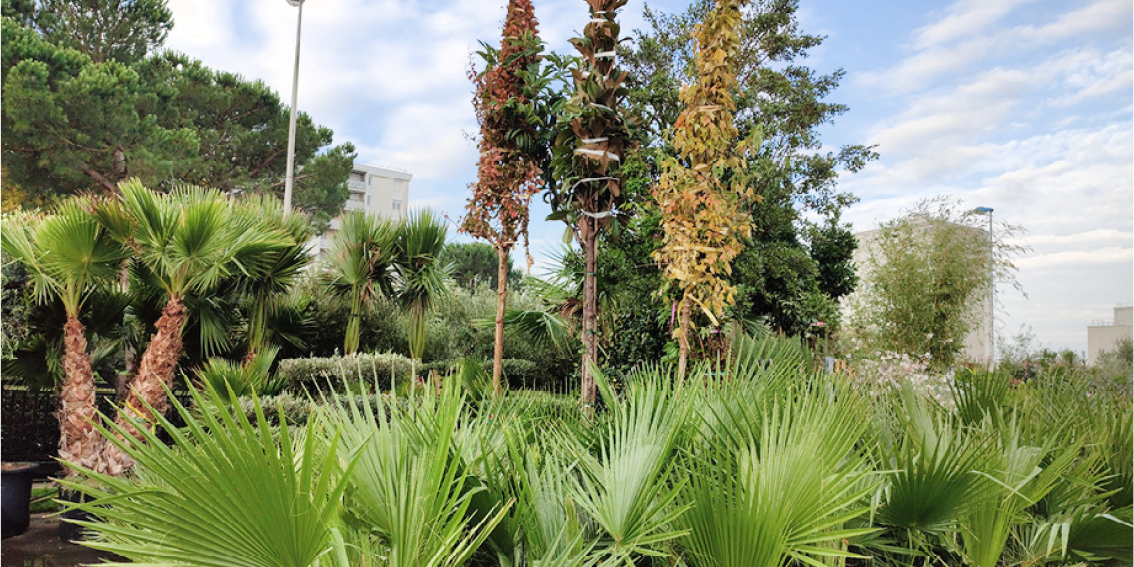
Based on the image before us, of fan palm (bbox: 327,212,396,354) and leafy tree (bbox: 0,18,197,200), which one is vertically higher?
leafy tree (bbox: 0,18,197,200)

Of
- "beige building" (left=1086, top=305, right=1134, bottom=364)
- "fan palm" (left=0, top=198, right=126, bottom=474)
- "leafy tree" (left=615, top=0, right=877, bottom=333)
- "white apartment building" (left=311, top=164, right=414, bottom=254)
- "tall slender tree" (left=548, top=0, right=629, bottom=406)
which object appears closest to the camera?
"tall slender tree" (left=548, top=0, right=629, bottom=406)

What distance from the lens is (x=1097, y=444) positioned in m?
2.10

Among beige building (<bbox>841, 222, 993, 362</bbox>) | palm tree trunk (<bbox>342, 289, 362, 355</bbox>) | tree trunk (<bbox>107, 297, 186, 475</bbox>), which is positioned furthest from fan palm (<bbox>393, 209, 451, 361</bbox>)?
beige building (<bbox>841, 222, 993, 362</bbox>)

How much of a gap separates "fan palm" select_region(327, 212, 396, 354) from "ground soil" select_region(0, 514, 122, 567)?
11.0 ft

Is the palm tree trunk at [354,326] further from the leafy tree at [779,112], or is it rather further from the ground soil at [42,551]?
the leafy tree at [779,112]

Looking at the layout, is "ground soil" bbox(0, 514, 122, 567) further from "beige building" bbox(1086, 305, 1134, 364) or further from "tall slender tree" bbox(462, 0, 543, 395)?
"beige building" bbox(1086, 305, 1134, 364)

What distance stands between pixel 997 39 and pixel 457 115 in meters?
4.31

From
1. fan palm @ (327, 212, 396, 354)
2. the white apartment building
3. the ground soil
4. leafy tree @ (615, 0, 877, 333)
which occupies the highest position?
the white apartment building

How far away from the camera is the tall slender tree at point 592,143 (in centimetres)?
482

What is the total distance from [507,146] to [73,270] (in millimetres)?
3473

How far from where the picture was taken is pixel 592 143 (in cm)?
490

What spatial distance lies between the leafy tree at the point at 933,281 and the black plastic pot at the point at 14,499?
947 cm

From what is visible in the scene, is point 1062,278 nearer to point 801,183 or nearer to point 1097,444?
point 1097,444

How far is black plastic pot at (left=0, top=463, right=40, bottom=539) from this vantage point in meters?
5.11
